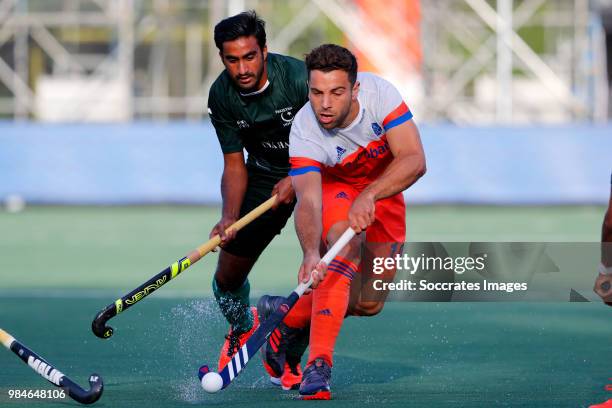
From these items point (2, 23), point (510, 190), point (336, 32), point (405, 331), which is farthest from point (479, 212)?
point (336, 32)

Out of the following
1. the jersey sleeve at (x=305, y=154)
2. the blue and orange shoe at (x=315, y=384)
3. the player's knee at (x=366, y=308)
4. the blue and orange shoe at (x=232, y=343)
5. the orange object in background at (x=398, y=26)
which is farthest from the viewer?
the orange object in background at (x=398, y=26)

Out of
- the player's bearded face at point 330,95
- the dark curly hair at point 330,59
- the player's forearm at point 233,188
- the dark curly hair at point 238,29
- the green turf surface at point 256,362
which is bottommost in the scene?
the green turf surface at point 256,362

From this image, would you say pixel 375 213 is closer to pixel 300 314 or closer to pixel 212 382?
pixel 300 314

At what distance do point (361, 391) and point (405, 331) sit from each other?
2.12 m

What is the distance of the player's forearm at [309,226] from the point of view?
6215 mm

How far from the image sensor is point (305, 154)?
6.36 metres

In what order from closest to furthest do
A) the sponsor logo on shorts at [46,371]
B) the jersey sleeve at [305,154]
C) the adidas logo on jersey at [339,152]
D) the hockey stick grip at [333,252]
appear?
the sponsor logo on shorts at [46,371]
the hockey stick grip at [333,252]
the jersey sleeve at [305,154]
the adidas logo on jersey at [339,152]

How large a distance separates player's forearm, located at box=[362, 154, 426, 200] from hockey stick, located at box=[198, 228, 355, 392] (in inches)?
8.9

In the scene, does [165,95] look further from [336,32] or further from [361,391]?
[361,391]

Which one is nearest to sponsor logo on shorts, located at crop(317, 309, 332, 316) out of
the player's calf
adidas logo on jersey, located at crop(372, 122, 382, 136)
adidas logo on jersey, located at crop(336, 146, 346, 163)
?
the player's calf

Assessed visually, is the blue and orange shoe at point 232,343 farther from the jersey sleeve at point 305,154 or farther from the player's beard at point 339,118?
the player's beard at point 339,118

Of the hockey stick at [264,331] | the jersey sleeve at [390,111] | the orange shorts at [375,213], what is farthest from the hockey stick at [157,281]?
the jersey sleeve at [390,111]

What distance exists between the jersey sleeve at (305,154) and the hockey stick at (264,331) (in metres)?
0.36

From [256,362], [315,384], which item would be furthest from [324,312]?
[256,362]
